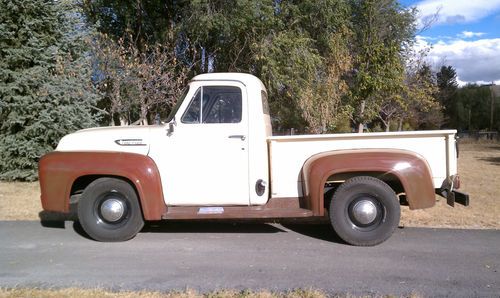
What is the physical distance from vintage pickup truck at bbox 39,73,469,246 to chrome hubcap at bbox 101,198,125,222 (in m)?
0.01

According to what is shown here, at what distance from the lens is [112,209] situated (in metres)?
6.64

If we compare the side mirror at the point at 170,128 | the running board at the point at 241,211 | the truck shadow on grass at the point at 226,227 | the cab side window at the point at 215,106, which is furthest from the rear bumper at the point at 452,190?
the side mirror at the point at 170,128

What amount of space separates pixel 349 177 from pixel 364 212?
497 mm

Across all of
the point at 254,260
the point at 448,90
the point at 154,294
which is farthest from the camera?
the point at 448,90

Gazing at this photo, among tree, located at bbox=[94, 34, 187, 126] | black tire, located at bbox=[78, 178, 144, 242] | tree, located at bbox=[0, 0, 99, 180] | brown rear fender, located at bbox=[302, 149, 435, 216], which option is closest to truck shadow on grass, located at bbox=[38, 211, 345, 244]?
black tire, located at bbox=[78, 178, 144, 242]

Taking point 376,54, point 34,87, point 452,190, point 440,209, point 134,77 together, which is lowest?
point 440,209

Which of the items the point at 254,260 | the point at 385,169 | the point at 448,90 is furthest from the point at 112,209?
the point at 448,90

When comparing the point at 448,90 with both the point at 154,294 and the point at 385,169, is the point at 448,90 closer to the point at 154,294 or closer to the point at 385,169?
the point at 385,169

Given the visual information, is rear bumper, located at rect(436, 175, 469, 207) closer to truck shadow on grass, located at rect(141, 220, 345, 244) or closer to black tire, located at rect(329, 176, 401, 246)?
black tire, located at rect(329, 176, 401, 246)

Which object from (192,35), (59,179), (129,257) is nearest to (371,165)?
(129,257)

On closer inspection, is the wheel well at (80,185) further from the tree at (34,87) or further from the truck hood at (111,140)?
the tree at (34,87)

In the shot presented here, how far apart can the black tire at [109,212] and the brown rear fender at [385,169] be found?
2385mm

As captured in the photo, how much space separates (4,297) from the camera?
177 inches

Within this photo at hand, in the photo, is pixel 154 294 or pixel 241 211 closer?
pixel 154 294
